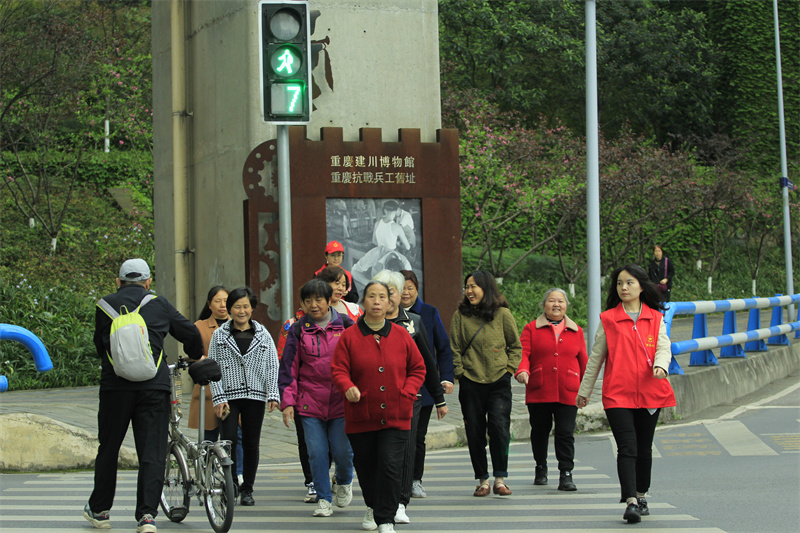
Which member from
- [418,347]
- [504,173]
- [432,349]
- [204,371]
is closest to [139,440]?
[204,371]

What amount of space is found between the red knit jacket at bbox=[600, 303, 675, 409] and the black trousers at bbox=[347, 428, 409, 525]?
1.56 metres

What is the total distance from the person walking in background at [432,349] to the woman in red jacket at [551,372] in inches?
26.9

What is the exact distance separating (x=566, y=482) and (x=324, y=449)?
199cm

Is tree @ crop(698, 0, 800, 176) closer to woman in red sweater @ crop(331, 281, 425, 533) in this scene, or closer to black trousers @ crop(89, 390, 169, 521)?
woman in red sweater @ crop(331, 281, 425, 533)

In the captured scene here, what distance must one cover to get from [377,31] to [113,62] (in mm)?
16211

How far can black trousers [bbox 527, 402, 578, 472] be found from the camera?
26.4 feet

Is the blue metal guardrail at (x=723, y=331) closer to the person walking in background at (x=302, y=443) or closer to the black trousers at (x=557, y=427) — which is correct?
the black trousers at (x=557, y=427)

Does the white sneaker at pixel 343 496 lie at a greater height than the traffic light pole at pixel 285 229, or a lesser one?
lesser

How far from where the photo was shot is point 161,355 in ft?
21.3

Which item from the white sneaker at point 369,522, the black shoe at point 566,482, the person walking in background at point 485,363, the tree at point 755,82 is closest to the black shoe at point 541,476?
the black shoe at point 566,482

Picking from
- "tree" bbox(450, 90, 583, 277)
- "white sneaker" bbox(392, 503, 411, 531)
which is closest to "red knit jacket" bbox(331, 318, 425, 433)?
"white sneaker" bbox(392, 503, 411, 531)

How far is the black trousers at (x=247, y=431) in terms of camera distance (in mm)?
7547

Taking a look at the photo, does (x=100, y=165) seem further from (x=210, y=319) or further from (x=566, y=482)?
(x=566, y=482)

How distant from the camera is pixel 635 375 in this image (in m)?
6.92
